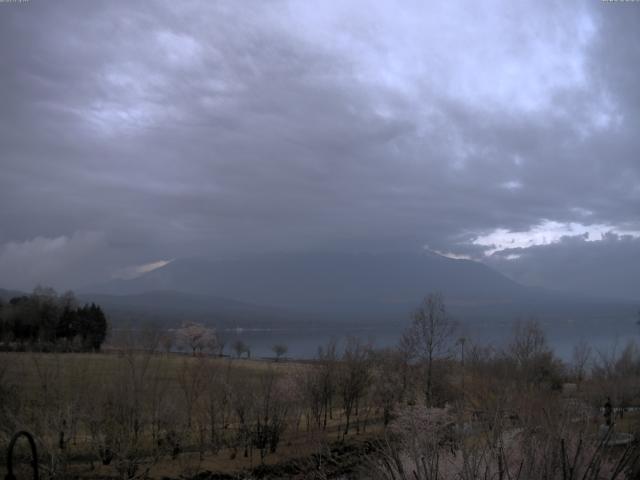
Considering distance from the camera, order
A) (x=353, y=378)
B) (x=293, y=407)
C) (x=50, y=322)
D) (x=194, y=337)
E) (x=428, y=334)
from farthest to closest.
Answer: (x=194, y=337), (x=50, y=322), (x=428, y=334), (x=353, y=378), (x=293, y=407)

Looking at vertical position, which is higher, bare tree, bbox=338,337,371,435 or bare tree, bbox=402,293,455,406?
bare tree, bbox=402,293,455,406

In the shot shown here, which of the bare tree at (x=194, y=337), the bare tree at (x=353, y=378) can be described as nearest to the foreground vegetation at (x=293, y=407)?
the bare tree at (x=353, y=378)

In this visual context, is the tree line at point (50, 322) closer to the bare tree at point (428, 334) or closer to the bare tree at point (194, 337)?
the bare tree at point (194, 337)

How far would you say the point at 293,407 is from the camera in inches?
1468

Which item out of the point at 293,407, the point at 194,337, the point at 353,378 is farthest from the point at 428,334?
the point at 194,337

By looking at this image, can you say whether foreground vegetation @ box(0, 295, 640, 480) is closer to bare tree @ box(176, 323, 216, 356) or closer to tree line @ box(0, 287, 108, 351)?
tree line @ box(0, 287, 108, 351)

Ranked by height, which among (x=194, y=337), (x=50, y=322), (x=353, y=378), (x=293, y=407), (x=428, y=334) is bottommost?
(x=194, y=337)

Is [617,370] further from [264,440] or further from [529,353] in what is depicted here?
[264,440]

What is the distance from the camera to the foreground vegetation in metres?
22.2

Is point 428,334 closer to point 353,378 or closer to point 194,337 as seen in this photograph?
point 353,378

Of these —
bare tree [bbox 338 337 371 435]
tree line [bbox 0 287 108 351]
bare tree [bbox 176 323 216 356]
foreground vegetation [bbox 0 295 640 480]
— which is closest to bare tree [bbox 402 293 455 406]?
foreground vegetation [bbox 0 295 640 480]

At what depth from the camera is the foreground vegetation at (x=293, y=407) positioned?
22250mm

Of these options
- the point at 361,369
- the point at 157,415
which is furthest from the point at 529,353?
the point at 157,415

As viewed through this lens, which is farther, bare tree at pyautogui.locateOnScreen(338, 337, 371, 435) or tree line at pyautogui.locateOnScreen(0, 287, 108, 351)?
tree line at pyautogui.locateOnScreen(0, 287, 108, 351)
